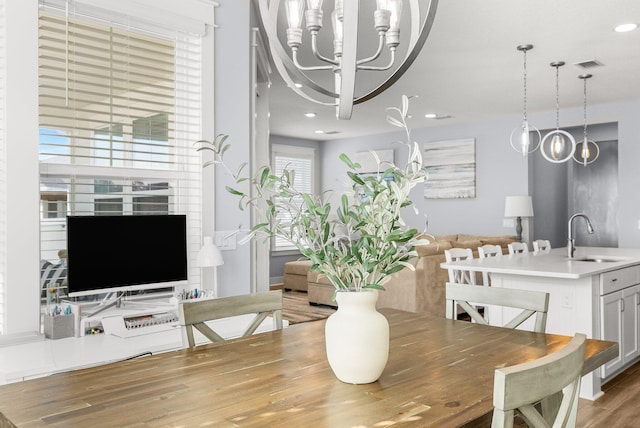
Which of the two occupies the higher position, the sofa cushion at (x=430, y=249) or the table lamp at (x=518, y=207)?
the table lamp at (x=518, y=207)

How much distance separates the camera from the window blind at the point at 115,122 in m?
2.50

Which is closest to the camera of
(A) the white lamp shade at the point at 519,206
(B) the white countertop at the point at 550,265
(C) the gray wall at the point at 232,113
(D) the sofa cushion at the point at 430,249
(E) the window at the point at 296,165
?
(C) the gray wall at the point at 232,113

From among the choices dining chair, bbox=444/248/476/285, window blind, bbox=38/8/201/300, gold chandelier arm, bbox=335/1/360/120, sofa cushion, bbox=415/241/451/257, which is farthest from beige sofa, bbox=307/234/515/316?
gold chandelier arm, bbox=335/1/360/120

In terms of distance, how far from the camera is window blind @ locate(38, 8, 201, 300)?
8.20 feet

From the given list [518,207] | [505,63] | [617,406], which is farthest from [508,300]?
[518,207]

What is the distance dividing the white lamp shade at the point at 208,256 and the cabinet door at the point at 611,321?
2482 mm

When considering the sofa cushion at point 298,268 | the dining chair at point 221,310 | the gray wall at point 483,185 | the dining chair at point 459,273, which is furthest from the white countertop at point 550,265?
the sofa cushion at point 298,268

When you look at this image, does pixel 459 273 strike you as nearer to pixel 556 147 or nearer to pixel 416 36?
pixel 556 147

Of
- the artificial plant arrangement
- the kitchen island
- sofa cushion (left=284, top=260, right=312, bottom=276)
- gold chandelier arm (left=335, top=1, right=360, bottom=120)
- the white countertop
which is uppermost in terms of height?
gold chandelier arm (left=335, top=1, right=360, bottom=120)

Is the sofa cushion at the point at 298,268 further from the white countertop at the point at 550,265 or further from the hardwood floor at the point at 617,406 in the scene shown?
the hardwood floor at the point at 617,406

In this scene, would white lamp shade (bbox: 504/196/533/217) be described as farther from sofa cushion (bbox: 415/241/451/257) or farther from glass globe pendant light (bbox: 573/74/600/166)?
sofa cushion (bbox: 415/241/451/257)

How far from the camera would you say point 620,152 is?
22.4 feet

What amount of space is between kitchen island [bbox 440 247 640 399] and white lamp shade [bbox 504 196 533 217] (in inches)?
126

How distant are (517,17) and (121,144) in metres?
2.88
